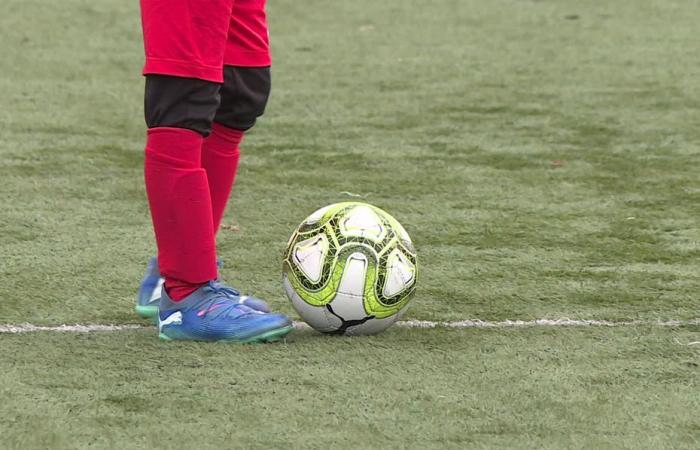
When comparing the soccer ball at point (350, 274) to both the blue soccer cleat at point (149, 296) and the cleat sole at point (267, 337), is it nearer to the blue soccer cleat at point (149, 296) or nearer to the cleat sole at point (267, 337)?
the cleat sole at point (267, 337)

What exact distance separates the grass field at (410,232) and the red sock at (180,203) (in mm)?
221

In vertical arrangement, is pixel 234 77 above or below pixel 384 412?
above

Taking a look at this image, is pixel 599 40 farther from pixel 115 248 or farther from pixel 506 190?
pixel 115 248

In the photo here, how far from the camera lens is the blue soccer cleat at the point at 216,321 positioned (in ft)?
11.5

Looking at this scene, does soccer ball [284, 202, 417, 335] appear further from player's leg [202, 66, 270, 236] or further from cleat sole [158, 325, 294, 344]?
player's leg [202, 66, 270, 236]

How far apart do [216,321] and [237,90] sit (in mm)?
664

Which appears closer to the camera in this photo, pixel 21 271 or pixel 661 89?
pixel 21 271

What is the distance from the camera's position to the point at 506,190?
18.2 feet

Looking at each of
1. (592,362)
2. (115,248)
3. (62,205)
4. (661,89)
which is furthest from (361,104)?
(592,362)

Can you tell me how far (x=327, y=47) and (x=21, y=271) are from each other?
5.32m

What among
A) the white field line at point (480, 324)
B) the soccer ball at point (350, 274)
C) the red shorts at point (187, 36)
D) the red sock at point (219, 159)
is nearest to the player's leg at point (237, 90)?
the red sock at point (219, 159)

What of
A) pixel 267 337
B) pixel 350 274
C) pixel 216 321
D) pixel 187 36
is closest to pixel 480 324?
pixel 350 274

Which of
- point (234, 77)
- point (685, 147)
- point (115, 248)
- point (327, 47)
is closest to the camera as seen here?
point (234, 77)

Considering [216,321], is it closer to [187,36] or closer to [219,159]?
[219,159]
